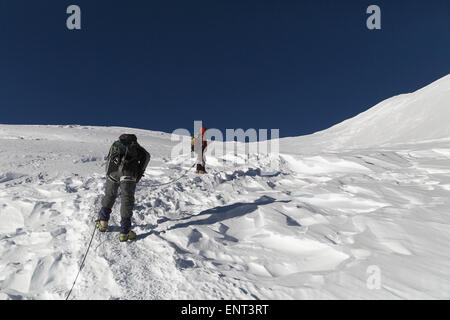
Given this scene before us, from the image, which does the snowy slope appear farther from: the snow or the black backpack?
the black backpack

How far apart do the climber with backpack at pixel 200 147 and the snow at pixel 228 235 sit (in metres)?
0.42

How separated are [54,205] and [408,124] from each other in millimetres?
27751

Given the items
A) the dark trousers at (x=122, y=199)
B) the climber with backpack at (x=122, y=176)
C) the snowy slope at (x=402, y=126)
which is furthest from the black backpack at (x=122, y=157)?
the snowy slope at (x=402, y=126)

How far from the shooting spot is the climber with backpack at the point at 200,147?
28.7 feet

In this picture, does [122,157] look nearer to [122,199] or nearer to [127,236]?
[122,199]

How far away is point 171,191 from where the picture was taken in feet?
22.7

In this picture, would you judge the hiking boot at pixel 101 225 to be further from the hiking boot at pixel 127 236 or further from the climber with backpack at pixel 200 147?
the climber with backpack at pixel 200 147

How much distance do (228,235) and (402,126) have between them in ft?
84.1

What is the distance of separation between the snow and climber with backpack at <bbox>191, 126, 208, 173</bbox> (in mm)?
419

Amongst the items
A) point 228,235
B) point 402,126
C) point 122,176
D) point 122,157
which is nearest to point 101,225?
point 122,176

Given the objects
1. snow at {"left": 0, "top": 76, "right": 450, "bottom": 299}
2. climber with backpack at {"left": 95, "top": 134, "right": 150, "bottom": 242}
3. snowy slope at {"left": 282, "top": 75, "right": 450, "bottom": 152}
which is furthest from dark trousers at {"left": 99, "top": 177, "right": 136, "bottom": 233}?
snowy slope at {"left": 282, "top": 75, "right": 450, "bottom": 152}

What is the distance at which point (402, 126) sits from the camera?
2427 cm
